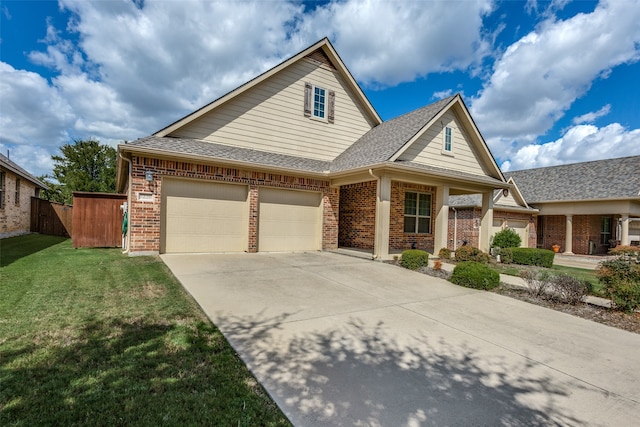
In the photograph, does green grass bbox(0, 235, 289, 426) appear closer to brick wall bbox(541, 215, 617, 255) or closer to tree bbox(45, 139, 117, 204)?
brick wall bbox(541, 215, 617, 255)

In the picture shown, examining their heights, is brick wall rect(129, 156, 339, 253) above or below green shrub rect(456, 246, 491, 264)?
above

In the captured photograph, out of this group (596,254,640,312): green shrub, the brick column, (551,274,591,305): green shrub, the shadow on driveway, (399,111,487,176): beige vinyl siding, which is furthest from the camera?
(399,111,487,176): beige vinyl siding

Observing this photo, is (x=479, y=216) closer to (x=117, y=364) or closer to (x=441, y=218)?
(x=441, y=218)

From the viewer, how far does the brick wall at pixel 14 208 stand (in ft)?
45.5

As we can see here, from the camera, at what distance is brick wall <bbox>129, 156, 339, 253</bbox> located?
9047mm

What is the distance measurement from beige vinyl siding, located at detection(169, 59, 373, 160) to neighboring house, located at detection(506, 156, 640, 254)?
15.1m

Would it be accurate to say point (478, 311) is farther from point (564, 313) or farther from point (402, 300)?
point (564, 313)

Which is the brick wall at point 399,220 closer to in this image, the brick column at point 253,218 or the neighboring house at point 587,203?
the brick column at point 253,218

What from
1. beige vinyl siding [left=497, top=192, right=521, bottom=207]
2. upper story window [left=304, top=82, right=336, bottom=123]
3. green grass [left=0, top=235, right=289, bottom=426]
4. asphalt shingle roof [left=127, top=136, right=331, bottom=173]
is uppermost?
upper story window [left=304, top=82, right=336, bottom=123]

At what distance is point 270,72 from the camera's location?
38.9ft

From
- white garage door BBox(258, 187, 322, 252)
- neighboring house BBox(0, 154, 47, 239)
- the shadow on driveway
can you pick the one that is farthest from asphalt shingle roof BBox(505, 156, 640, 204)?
neighboring house BBox(0, 154, 47, 239)

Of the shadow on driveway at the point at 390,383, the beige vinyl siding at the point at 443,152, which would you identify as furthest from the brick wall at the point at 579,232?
the shadow on driveway at the point at 390,383

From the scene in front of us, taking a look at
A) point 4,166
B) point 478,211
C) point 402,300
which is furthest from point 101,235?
point 478,211

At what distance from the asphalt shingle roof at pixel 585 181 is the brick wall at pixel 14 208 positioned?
95.1 feet
